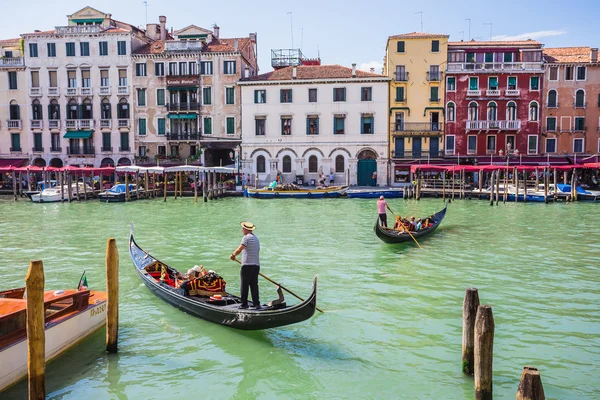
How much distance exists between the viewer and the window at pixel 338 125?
3478cm

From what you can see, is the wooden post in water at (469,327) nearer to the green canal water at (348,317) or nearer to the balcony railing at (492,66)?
the green canal water at (348,317)

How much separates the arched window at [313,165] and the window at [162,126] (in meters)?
10.1

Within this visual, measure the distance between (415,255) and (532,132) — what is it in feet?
80.8

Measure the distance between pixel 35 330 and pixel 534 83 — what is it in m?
34.6

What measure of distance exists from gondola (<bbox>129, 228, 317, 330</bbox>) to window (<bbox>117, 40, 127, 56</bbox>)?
29.8 metres

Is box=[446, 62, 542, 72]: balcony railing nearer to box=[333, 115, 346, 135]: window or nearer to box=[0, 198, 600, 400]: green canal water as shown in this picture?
box=[333, 115, 346, 135]: window

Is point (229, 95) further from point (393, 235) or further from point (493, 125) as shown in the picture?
point (393, 235)

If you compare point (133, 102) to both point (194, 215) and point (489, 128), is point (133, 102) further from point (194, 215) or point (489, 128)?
point (489, 128)

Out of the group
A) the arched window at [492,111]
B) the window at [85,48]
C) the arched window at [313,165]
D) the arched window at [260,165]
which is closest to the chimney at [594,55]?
the arched window at [492,111]

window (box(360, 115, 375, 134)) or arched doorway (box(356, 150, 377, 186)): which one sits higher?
window (box(360, 115, 375, 134))

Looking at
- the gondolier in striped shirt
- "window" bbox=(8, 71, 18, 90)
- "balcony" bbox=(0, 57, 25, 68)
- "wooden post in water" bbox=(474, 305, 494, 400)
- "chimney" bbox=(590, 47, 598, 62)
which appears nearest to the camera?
"wooden post in water" bbox=(474, 305, 494, 400)

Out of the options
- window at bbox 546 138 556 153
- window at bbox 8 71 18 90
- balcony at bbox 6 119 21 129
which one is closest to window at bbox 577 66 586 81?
window at bbox 546 138 556 153

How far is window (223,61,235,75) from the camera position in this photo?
3538 cm

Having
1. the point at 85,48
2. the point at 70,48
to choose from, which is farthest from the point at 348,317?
the point at 70,48
